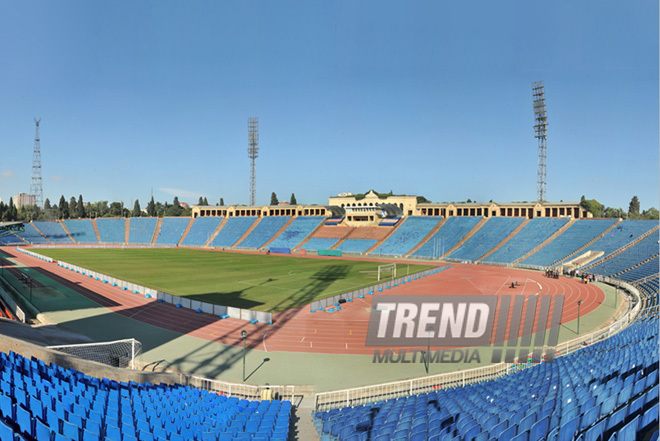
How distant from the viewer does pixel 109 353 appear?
21391 millimetres

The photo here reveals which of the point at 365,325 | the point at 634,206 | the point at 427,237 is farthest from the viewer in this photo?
the point at 634,206

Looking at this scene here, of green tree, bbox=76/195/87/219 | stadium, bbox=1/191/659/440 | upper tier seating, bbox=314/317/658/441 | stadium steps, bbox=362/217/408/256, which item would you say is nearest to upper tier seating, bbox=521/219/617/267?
stadium, bbox=1/191/659/440

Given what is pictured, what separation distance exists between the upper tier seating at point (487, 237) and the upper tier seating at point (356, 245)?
19.7m

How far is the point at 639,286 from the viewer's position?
3969 centimetres

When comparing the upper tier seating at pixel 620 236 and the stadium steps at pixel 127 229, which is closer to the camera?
the upper tier seating at pixel 620 236

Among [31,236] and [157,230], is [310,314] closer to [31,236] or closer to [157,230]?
[157,230]

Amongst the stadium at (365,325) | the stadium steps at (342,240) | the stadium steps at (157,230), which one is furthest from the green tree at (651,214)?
the stadium steps at (157,230)

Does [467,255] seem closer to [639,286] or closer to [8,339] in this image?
[639,286]

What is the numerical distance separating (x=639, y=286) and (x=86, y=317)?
5402cm

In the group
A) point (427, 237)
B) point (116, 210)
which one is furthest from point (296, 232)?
point (116, 210)

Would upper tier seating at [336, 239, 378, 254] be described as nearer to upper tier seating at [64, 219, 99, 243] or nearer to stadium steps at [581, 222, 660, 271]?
stadium steps at [581, 222, 660, 271]

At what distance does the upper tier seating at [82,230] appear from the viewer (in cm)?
10481

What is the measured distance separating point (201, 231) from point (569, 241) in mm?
93579

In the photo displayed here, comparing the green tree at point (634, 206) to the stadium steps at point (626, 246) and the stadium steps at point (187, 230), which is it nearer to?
the stadium steps at point (626, 246)
